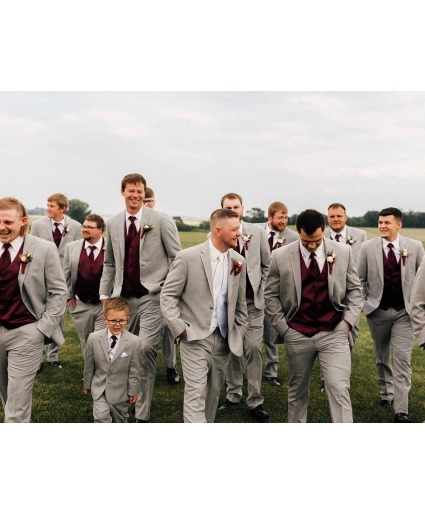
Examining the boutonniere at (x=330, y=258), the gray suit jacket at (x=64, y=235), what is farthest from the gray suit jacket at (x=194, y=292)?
the gray suit jacket at (x=64, y=235)

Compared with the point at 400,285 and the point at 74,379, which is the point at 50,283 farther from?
the point at 400,285

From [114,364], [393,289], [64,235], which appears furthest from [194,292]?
[64,235]

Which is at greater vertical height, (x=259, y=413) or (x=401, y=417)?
(x=401, y=417)

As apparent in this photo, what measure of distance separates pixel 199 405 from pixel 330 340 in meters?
1.61

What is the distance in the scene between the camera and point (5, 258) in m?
5.61

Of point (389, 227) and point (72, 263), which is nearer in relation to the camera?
point (389, 227)

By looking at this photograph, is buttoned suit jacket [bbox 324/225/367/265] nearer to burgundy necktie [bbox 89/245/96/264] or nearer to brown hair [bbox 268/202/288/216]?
brown hair [bbox 268/202/288/216]

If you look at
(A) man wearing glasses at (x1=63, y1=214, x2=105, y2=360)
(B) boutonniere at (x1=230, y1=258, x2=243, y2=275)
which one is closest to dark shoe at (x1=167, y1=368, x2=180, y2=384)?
(A) man wearing glasses at (x1=63, y1=214, x2=105, y2=360)

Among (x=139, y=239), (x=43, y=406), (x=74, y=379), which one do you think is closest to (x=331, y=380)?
(x=139, y=239)

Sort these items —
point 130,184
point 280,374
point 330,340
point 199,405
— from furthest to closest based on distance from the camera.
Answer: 1. point 280,374
2. point 130,184
3. point 330,340
4. point 199,405

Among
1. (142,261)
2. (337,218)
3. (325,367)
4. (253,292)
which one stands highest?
(337,218)

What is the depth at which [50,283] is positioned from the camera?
579 cm

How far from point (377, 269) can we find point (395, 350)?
1160 millimetres

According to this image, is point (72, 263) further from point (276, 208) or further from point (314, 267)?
point (314, 267)
